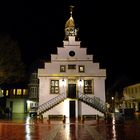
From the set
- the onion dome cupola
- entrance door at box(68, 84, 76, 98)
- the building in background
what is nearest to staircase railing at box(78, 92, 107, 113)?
entrance door at box(68, 84, 76, 98)

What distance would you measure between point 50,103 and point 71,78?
4.82 metres

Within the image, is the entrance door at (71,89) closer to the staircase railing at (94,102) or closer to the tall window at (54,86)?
the staircase railing at (94,102)

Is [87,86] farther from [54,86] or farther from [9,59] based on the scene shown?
[9,59]

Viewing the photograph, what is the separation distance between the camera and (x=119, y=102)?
78.2 meters

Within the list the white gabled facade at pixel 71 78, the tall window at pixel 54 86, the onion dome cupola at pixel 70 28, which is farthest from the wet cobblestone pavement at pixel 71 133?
the onion dome cupola at pixel 70 28

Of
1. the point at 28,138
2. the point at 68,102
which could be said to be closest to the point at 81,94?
the point at 68,102

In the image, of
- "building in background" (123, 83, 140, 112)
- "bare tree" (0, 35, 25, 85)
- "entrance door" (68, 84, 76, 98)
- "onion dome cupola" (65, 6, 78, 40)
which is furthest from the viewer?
"building in background" (123, 83, 140, 112)

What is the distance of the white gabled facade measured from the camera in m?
41.9

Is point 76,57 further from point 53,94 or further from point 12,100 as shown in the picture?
point 12,100

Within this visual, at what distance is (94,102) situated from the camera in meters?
→ 41.4

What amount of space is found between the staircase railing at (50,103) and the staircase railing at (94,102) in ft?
8.45

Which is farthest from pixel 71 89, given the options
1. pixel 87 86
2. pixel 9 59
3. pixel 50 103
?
pixel 9 59

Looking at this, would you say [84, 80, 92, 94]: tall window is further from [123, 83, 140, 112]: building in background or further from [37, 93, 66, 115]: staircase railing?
[123, 83, 140, 112]: building in background

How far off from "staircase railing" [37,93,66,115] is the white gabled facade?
1.72 ft
